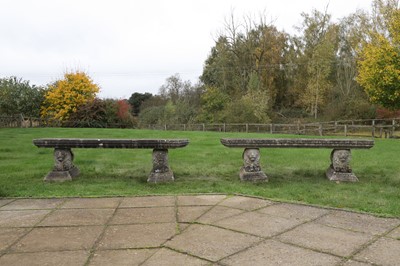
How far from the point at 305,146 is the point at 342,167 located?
0.79m

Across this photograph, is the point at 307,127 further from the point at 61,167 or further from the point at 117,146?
the point at 61,167

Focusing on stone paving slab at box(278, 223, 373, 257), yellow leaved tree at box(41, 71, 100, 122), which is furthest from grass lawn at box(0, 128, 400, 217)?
yellow leaved tree at box(41, 71, 100, 122)

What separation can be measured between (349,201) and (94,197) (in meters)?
3.55

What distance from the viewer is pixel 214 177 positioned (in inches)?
251

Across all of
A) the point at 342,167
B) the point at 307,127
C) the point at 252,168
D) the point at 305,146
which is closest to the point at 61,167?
the point at 252,168

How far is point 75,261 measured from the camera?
8.70 feet

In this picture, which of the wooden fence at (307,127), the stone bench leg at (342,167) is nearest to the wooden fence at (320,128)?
the wooden fence at (307,127)

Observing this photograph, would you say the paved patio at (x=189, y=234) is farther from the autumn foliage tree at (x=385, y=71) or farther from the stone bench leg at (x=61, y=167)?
the autumn foliage tree at (x=385, y=71)

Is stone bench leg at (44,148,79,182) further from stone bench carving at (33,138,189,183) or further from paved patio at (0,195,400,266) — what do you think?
→ paved patio at (0,195,400,266)

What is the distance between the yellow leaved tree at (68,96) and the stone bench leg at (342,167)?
71.8 ft

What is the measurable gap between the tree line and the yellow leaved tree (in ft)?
0.23

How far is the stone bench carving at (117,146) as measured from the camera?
5711mm

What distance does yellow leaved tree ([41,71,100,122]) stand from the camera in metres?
24.5

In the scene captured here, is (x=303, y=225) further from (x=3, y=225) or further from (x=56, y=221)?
(x=3, y=225)
